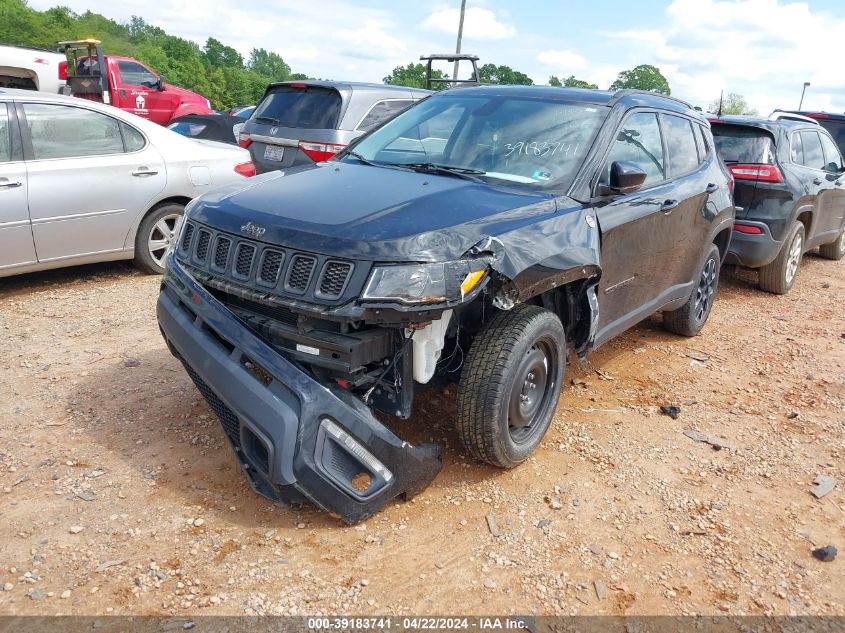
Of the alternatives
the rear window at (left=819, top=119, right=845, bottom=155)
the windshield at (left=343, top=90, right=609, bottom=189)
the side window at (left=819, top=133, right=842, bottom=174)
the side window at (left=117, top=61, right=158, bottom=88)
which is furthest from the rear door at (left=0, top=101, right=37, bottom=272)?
the side window at (left=117, top=61, right=158, bottom=88)

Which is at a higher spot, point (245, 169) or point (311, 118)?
point (311, 118)

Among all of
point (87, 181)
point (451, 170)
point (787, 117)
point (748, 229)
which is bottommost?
point (748, 229)

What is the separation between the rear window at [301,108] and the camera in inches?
297

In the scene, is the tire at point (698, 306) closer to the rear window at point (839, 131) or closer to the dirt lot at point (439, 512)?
the dirt lot at point (439, 512)

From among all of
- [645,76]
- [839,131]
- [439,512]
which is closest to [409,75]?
[645,76]

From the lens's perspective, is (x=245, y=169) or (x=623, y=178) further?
(x=245, y=169)

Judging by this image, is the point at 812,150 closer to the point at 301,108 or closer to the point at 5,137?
the point at 301,108

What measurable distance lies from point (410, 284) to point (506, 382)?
72cm

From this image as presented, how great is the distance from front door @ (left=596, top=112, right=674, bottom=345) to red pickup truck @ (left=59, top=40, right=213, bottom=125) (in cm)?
1222

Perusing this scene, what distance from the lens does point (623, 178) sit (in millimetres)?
3701

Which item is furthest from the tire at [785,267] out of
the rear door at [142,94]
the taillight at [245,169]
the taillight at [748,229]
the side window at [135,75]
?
the side window at [135,75]

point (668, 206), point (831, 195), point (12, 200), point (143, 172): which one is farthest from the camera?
point (831, 195)

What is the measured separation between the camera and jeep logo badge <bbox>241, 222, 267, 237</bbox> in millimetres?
3051

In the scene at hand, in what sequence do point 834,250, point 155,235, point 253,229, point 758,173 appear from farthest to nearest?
1. point 834,250
2. point 758,173
3. point 155,235
4. point 253,229
